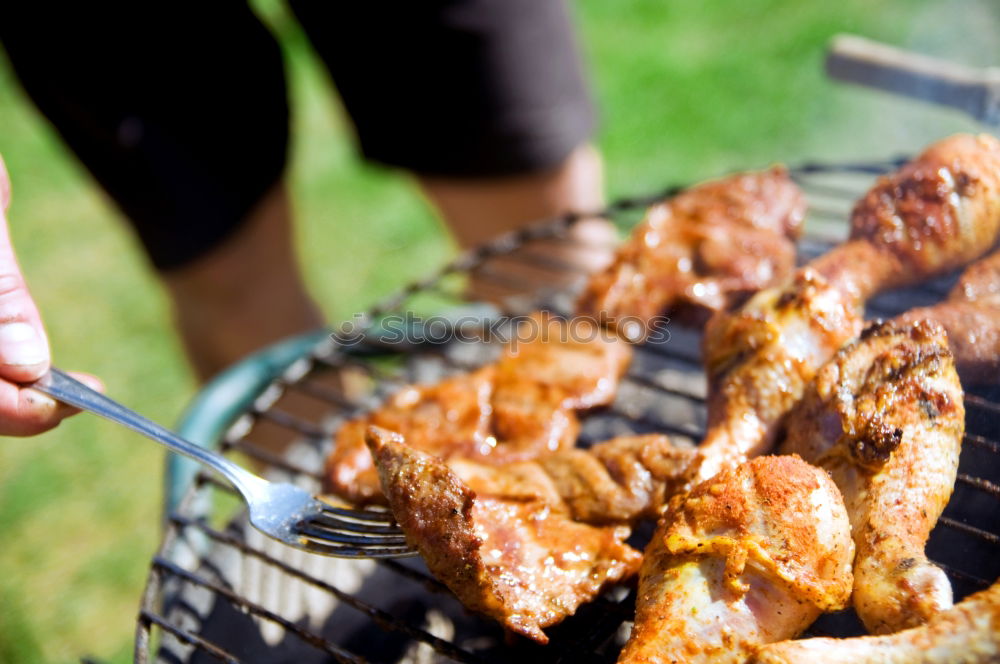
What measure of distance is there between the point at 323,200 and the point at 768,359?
222 inches

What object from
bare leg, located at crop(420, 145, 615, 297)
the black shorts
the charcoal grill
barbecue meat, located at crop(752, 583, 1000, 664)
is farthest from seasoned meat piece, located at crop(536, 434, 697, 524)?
the black shorts

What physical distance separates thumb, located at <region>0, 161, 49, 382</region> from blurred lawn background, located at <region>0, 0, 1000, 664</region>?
8.48 feet

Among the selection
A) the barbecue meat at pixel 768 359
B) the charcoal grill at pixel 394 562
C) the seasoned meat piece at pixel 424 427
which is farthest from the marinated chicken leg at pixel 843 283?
the seasoned meat piece at pixel 424 427

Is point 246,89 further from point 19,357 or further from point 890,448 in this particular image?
point 890,448

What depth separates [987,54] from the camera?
3.63 meters

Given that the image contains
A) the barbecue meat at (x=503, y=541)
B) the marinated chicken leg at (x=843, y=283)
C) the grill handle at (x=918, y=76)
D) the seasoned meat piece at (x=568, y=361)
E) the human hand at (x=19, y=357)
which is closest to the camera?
the barbecue meat at (x=503, y=541)

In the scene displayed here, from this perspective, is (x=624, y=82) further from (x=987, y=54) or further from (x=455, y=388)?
(x=455, y=388)

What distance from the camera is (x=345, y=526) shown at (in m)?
1.98

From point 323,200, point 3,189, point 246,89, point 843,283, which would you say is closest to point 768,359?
point 843,283

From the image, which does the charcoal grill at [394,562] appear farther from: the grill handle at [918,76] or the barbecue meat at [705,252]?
the grill handle at [918,76]

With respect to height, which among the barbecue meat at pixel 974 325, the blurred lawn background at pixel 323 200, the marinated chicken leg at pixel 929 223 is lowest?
the blurred lawn background at pixel 323 200

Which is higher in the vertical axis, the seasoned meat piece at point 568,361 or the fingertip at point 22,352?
the fingertip at point 22,352

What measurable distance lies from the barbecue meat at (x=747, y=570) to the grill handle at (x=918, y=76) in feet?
5.51

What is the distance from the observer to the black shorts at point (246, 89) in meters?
3.70
